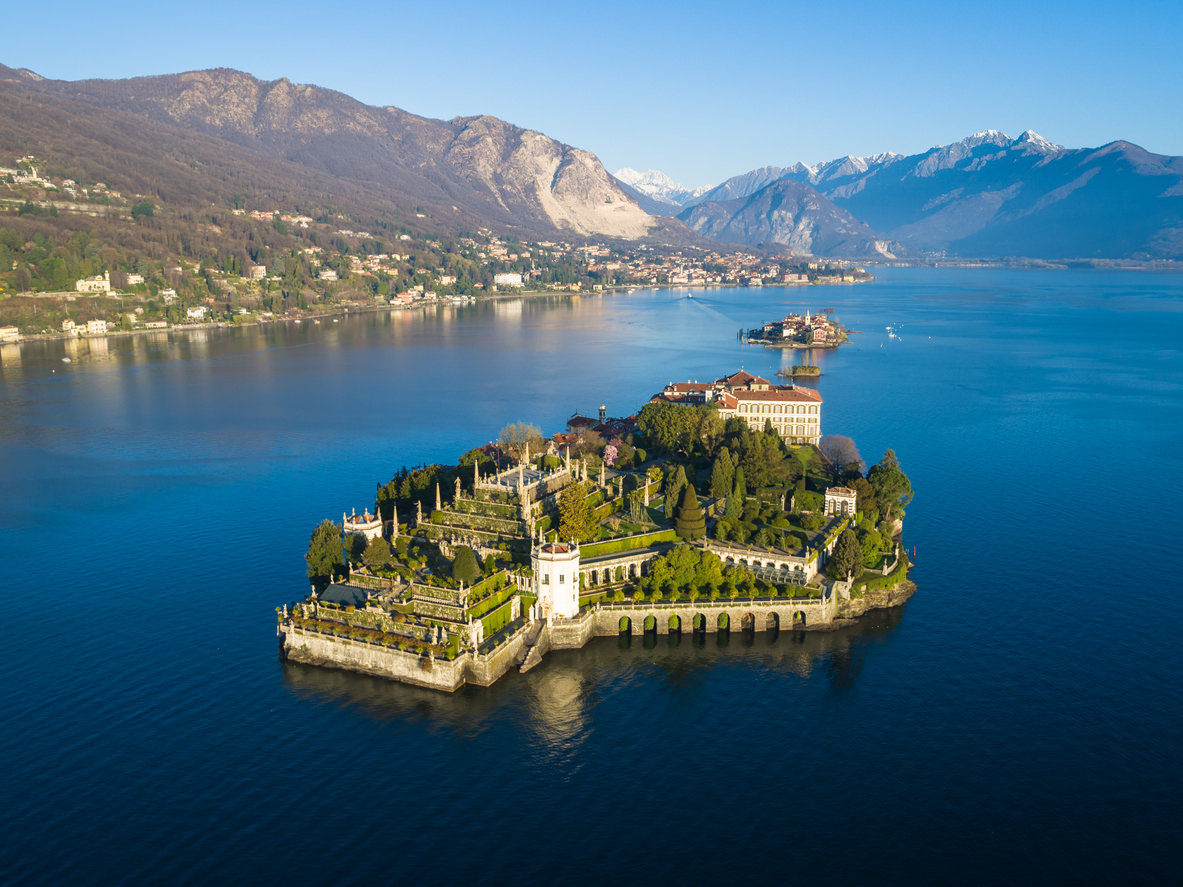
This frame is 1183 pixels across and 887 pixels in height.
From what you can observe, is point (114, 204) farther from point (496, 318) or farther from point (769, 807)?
point (769, 807)

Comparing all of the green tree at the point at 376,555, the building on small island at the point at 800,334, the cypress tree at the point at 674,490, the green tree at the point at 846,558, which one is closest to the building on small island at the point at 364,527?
the green tree at the point at 376,555

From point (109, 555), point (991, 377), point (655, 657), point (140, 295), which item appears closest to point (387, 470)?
point (109, 555)

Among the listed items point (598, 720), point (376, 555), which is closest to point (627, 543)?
point (598, 720)

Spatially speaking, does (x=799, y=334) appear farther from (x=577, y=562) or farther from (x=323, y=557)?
(x=323, y=557)

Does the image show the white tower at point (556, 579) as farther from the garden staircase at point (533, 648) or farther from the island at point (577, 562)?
the garden staircase at point (533, 648)

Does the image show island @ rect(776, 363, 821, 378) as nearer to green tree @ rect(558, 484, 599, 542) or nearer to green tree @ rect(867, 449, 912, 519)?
green tree @ rect(867, 449, 912, 519)

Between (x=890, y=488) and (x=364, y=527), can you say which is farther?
(x=890, y=488)
